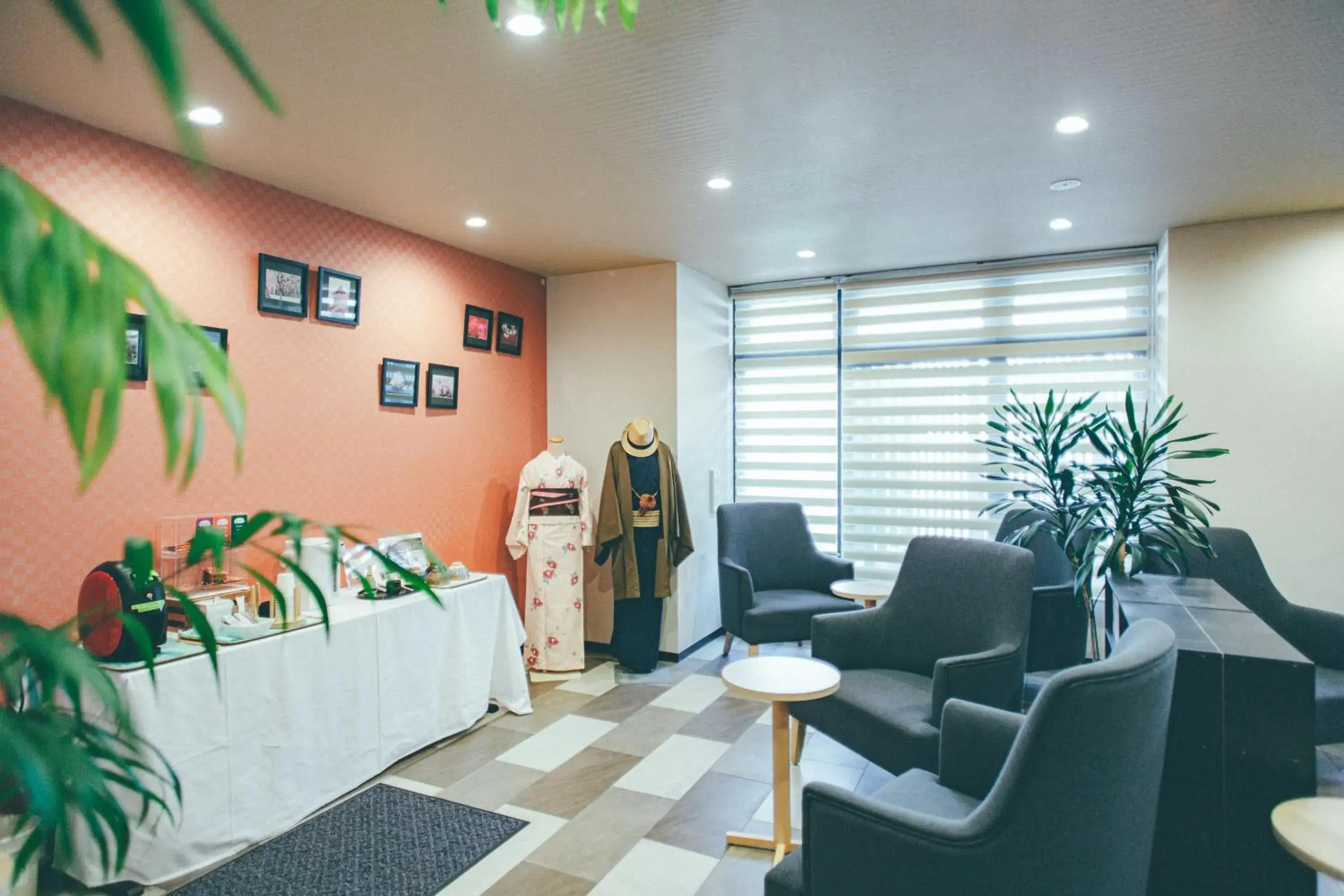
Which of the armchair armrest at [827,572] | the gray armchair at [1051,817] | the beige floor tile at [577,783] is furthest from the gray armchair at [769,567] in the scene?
the gray armchair at [1051,817]

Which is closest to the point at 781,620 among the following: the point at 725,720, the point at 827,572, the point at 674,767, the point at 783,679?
the point at 827,572

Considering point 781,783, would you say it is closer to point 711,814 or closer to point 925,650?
point 711,814

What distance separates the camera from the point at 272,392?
3.73m

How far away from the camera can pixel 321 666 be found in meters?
3.28

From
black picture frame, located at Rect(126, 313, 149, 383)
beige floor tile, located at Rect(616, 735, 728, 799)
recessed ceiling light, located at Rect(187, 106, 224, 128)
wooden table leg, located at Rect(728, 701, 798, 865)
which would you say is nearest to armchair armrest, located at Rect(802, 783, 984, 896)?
wooden table leg, located at Rect(728, 701, 798, 865)

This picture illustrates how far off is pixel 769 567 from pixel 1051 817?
376cm

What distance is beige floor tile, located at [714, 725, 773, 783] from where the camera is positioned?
11.7 feet

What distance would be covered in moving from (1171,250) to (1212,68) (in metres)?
2.23

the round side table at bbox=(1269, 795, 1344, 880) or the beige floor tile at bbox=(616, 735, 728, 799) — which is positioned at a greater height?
the round side table at bbox=(1269, 795, 1344, 880)

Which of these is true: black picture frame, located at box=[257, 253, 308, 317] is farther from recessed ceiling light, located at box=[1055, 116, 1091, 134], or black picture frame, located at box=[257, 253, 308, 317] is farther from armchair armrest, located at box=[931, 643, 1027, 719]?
recessed ceiling light, located at box=[1055, 116, 1091, 134]

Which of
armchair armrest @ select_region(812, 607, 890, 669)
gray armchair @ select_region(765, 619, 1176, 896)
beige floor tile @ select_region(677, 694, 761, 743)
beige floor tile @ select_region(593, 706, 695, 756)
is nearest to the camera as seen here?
gray armchair @ select_region(765, 619, 1176, 896)

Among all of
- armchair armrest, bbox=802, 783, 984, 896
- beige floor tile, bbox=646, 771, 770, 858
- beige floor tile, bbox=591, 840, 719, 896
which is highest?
armchair armrest, bbox=802, 783, 984, 896

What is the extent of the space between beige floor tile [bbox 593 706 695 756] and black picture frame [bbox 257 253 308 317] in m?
2.63

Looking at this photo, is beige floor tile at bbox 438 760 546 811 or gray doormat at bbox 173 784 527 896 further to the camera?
beige floor tile at bbox 438 760 546 811
